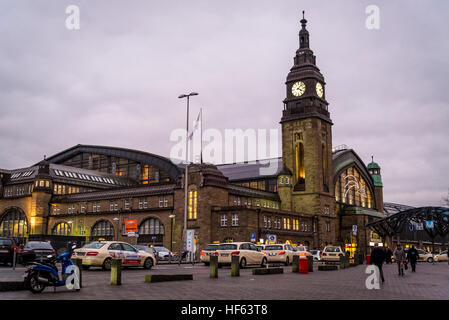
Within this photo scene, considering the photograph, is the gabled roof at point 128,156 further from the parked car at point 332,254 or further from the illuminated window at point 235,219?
the parked car at point 332,254

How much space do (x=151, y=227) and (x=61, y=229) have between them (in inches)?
817

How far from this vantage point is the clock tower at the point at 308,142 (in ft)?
276

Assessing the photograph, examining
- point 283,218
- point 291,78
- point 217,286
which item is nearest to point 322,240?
point 283,218

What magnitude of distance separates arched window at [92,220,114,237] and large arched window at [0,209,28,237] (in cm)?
1555

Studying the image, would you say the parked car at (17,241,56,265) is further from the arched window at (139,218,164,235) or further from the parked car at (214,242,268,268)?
the arched window at (139,218,164,235)

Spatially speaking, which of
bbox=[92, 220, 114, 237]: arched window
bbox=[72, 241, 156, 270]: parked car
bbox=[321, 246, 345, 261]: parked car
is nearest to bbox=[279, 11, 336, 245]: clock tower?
bbox=[92, 220, 114, 237]: arched window

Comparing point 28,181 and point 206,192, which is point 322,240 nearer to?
point 206,192

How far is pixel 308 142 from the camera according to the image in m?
85.6

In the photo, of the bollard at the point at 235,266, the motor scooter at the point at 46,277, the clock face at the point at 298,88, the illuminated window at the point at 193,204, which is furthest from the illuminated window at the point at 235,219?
the motor scooter at the point at 46,277

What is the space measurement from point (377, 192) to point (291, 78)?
1497 inches

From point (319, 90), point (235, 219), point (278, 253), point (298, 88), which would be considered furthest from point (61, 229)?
point (278, 253)

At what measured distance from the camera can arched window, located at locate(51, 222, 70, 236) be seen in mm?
83625
